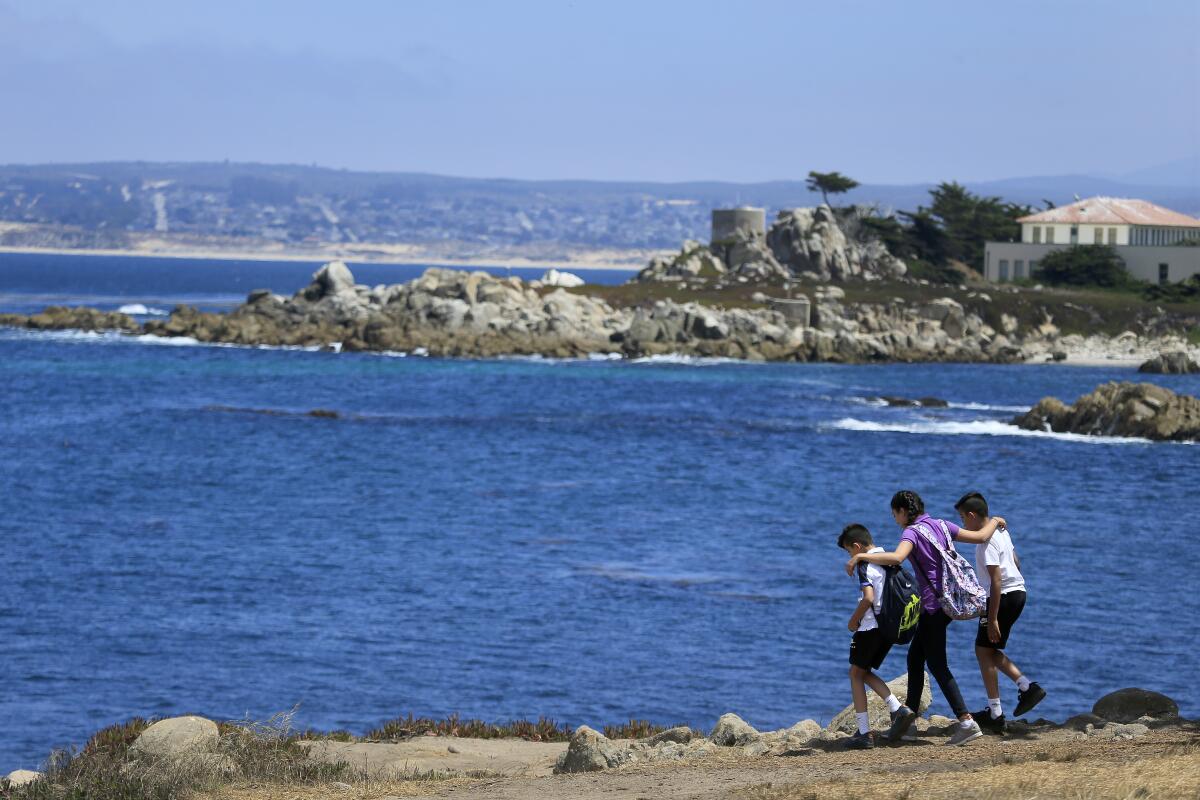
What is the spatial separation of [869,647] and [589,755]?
2649 millimetres

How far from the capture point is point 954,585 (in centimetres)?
1423

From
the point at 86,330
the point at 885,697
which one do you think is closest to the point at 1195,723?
the point at 885,697

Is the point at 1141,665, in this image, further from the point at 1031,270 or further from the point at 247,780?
the point at 1031,270

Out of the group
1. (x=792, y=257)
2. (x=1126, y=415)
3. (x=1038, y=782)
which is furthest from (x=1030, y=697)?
(x=792, y=257)

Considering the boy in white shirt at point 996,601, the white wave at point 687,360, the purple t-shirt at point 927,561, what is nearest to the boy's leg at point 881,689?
the purple t-shirt at point 927,561

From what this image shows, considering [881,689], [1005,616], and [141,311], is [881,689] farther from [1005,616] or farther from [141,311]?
[141,311]

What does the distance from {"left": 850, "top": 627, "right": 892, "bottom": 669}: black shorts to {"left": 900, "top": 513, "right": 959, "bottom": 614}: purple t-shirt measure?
0.47 meters

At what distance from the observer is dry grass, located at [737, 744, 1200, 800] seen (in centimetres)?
1199

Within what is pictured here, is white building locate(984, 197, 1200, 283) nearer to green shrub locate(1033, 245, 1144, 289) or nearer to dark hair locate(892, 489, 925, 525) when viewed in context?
green shrub locate(1033, 245, 1144, 289)

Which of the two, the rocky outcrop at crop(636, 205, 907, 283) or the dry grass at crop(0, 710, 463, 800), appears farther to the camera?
the rocky outcrop at crop(636, 205, 907, 283)

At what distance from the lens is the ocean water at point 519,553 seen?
24.5 meters

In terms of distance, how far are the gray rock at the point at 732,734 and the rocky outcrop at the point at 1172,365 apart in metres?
84.7

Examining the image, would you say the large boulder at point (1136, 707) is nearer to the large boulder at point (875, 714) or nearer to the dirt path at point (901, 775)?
the dirt path at point (901, 775)

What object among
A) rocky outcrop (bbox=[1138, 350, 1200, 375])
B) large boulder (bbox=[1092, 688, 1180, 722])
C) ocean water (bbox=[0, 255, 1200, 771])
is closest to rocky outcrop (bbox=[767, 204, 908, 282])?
rocky outcrop (bbox=[1138, 350, 1200, 375])
